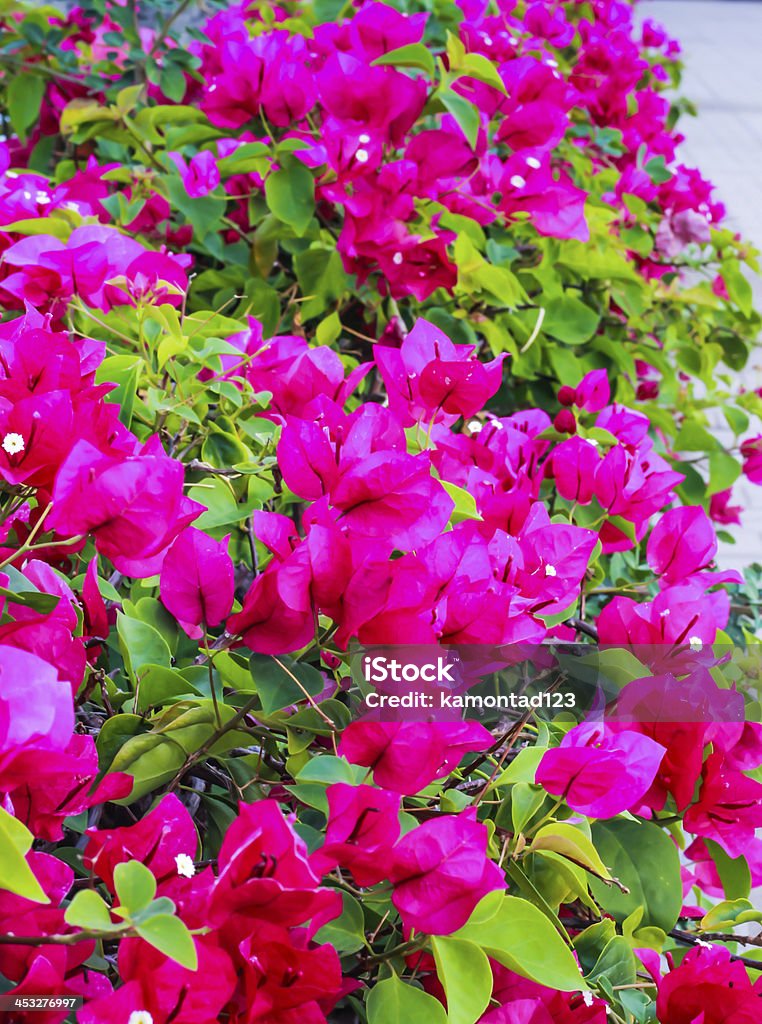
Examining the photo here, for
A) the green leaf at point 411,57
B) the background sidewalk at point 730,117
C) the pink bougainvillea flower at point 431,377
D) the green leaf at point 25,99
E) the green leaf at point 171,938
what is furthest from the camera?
the background sidewalk at point 730,117

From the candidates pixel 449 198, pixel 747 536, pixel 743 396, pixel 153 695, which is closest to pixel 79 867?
pixel 153 695

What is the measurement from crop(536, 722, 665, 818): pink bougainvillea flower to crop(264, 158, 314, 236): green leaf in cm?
64

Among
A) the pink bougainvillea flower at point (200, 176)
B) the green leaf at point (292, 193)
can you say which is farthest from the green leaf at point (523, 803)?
the pink bougainvillea flower at point (200, 176)

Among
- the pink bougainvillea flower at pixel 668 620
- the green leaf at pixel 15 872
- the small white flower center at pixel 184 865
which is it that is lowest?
the small white flower center at pixel 184 865

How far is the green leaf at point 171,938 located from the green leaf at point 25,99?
1266 millimetres

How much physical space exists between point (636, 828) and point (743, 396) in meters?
1.10

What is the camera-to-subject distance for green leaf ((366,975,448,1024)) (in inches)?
16.5

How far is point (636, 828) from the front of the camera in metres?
0.54

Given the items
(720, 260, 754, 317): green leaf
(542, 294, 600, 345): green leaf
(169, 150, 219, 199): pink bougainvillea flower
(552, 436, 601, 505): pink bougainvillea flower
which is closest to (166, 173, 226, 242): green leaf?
(169, 150, 219, 199): pink bougainvillea flower

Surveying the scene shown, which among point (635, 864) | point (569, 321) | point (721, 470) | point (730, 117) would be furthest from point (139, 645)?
point (730, 117)

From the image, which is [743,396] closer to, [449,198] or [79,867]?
[449,198]

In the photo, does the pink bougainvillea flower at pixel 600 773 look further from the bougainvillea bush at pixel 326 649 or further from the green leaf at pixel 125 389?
the green leaf at pixel 125 389

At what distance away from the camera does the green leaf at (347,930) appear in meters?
0.43

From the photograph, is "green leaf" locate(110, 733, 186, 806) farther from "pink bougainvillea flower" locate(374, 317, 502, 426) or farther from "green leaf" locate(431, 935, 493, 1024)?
"pink bougainvillea flower" locate(374, 317, 502, 426)
